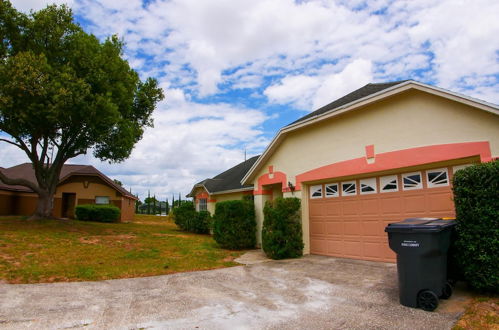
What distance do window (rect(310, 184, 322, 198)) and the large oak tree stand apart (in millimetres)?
10285

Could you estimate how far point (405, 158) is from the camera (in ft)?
27.3

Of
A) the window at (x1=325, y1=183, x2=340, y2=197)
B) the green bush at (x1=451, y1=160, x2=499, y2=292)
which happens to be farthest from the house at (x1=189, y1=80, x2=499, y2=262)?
the green bush at (x1=451, y1=160, x2=499, y2=292)

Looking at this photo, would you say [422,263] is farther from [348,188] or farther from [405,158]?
[348,188]

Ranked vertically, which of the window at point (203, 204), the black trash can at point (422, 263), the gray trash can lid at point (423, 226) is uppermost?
the window at point (203, 204)

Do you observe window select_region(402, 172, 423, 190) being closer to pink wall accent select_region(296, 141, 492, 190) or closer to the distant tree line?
pink wall accent select_region(296, 141, 492, 190)

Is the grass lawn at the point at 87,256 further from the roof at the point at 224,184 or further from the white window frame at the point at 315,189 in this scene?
the roof at the point at 224,184

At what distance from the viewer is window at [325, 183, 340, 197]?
1054 centimetres

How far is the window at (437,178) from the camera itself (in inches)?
308

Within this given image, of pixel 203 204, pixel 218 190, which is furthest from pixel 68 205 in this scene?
pixel 218 190

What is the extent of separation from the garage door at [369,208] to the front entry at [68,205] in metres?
24.0

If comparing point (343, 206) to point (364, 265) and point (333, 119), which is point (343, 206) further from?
point (333, 119)

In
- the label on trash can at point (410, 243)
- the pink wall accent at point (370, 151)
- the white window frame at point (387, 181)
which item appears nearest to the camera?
Result: the label on trash can at point (410, 243)

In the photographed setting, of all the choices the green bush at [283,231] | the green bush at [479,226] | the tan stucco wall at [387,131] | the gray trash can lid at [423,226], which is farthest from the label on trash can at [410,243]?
the green bush at [283,231]

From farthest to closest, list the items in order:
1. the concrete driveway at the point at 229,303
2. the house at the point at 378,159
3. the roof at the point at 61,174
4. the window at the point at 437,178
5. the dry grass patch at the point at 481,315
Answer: the roof at the point at 61,174 < the window at the point at 437,178 < the house at the point at 378,159 < the concrete driveway at the point at 229,303 < the dry grass patch at the point at 481,315
